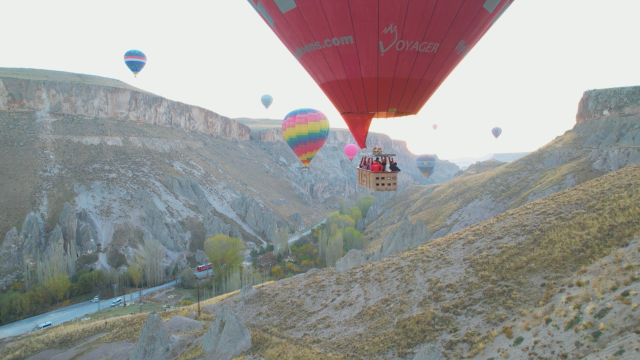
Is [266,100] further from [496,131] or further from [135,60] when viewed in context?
[496,131]

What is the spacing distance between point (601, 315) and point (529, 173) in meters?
45.1

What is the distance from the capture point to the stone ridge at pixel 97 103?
71.8 m

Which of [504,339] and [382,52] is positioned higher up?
[382,52]

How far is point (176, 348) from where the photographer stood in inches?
781

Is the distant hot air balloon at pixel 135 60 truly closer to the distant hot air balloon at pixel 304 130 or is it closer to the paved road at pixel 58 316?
the distant hot air balloon at pixel 304 130

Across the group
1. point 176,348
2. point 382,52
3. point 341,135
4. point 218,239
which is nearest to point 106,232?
point 218,239

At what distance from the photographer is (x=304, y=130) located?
43125mm

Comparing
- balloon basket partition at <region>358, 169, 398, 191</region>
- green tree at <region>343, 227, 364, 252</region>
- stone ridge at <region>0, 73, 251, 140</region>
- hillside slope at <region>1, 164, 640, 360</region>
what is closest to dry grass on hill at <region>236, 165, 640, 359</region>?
hillside slope at <region>1, 164, 640, 360</region>

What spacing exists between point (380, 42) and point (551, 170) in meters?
44.0

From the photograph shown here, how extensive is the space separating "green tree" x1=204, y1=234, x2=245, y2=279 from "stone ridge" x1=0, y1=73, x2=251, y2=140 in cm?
5033

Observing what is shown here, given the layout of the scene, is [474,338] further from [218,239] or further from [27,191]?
[27,191]

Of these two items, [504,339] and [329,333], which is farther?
[329,333]

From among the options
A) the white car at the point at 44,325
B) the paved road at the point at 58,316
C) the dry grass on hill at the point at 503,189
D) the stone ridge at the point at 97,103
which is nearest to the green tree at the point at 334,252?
the dry grass on hill at the point at 503,189

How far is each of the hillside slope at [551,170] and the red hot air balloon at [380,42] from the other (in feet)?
92.0
